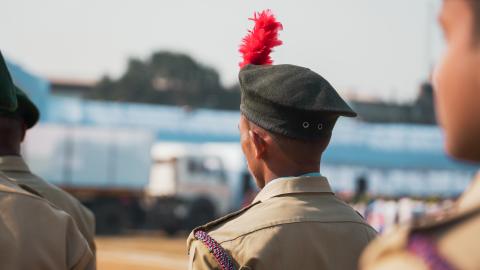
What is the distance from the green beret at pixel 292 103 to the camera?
2.88m

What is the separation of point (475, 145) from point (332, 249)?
67.8 inches

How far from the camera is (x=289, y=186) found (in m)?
2.89

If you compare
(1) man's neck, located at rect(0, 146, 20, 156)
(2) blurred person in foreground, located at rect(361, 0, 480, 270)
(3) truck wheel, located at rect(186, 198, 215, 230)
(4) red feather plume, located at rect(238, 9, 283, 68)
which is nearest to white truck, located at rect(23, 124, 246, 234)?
(3) truck wheel, located at rect(186, 198, 215, 230)

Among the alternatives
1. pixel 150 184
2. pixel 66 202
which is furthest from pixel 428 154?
pixel 66 202

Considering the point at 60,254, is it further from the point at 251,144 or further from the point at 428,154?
the point at 428,154

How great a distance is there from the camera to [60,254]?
3.09 m

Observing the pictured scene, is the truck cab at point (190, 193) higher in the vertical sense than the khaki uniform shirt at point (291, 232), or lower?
lower

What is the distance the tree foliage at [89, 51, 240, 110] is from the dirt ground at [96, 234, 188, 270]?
39.5 m

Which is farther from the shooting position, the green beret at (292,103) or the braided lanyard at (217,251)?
the green beret at (292,103)

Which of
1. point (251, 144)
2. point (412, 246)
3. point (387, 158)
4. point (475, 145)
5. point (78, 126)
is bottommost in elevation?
point (387, 158)

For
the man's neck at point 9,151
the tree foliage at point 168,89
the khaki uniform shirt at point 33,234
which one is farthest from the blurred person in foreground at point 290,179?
the tree foliage at point 168,89

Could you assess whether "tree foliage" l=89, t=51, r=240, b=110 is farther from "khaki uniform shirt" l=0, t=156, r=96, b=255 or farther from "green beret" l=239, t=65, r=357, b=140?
"green beret" l=239, t=65, r=357, b=140

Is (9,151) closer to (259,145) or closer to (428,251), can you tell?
(259,145)

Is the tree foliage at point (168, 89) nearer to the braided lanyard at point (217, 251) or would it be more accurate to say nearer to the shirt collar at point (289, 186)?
the shirt collar at point (289, 186)
